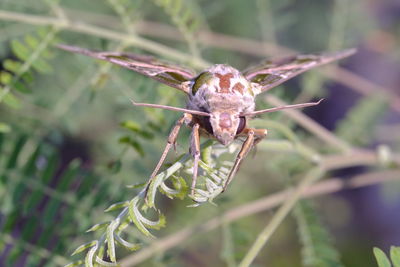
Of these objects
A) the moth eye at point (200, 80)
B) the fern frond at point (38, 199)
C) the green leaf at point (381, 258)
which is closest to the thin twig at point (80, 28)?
the fern frond at point (38, 199)

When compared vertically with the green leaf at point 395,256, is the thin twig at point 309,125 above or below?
above

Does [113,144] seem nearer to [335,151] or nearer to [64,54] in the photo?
[64,54]

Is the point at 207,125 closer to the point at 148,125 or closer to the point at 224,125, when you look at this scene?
the point at 224,125

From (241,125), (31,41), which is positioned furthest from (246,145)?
(31,41)

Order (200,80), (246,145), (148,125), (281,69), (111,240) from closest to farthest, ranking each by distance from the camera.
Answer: (111,240) → (246,145) → (200,80) → (281,69) → (148,125)

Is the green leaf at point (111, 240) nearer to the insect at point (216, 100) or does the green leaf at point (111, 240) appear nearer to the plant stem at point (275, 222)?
the insect at point (216, 100)

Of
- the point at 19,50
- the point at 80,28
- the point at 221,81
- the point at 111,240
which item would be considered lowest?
the point at 111,240
